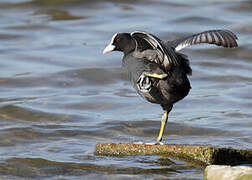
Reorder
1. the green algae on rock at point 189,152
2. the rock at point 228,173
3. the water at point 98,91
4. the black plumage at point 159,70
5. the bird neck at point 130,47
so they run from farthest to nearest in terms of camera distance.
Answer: the bird neck at point 130,47
the water at point 98,91
the black plumage at point 159,70
the green algae on rock at point 189,152
the rock at point 228,173

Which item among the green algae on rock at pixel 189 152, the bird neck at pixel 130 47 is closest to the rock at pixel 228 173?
the green algae on rock at pixel 189 152

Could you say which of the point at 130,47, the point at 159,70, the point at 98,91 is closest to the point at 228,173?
the point at 159,70

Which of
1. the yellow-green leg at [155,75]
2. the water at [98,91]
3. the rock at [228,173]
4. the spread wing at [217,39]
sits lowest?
the water at [98,91]

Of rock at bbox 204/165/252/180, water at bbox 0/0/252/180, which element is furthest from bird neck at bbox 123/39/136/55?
rock at bbox 204/165/252/180

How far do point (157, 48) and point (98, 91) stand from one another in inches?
157

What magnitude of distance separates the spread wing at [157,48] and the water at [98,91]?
932 millimetres

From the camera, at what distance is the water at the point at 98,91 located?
595 cm

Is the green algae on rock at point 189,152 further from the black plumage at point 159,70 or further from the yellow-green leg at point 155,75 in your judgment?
the yellow-green leg at point 155,75

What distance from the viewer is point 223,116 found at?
312 inches

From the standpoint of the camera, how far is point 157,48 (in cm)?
536

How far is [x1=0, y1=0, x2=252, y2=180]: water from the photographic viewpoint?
5945mm

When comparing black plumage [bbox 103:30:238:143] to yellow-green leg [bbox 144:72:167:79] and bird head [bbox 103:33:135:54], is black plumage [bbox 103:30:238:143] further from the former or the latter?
bird head [bbox 103:33:135:54]

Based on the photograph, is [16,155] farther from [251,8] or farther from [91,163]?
[251,8]

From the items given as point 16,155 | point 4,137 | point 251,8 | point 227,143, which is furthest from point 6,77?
point 251,8
